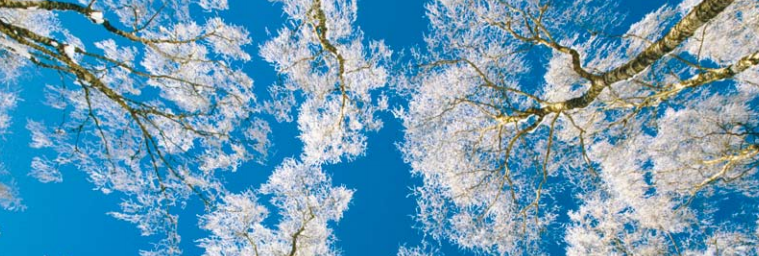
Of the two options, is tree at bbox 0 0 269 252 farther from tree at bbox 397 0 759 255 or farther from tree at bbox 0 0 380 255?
tree at bbox 397 0 759 255

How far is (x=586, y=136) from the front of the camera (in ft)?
19.5

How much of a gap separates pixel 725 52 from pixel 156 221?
37.7 ft

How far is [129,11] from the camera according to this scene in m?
6.35

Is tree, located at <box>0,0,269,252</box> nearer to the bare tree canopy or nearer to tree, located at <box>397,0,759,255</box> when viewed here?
the bare tree canopy

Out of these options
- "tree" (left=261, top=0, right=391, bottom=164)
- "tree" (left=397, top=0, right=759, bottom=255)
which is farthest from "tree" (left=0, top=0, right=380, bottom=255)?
"tree" (left=397, top=0, right=759, bottom=255)

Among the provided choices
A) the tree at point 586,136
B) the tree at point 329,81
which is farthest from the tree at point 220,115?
the tree at point 586,136

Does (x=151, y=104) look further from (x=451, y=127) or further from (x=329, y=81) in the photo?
(x=451, y=127)

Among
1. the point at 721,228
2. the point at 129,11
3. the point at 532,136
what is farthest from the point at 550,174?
the point at 129,11

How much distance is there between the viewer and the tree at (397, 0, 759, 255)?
6160mm

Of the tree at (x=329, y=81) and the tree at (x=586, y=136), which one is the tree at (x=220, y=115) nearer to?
the tree at (x=329, y=81)

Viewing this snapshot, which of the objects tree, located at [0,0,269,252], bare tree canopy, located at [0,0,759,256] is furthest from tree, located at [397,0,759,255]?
tree, located at [0,0,269,252]

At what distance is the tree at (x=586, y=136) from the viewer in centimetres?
616

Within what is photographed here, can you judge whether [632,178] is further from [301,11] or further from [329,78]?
[301,11]

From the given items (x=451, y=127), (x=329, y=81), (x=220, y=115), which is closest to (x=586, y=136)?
(x=451, y=127)
